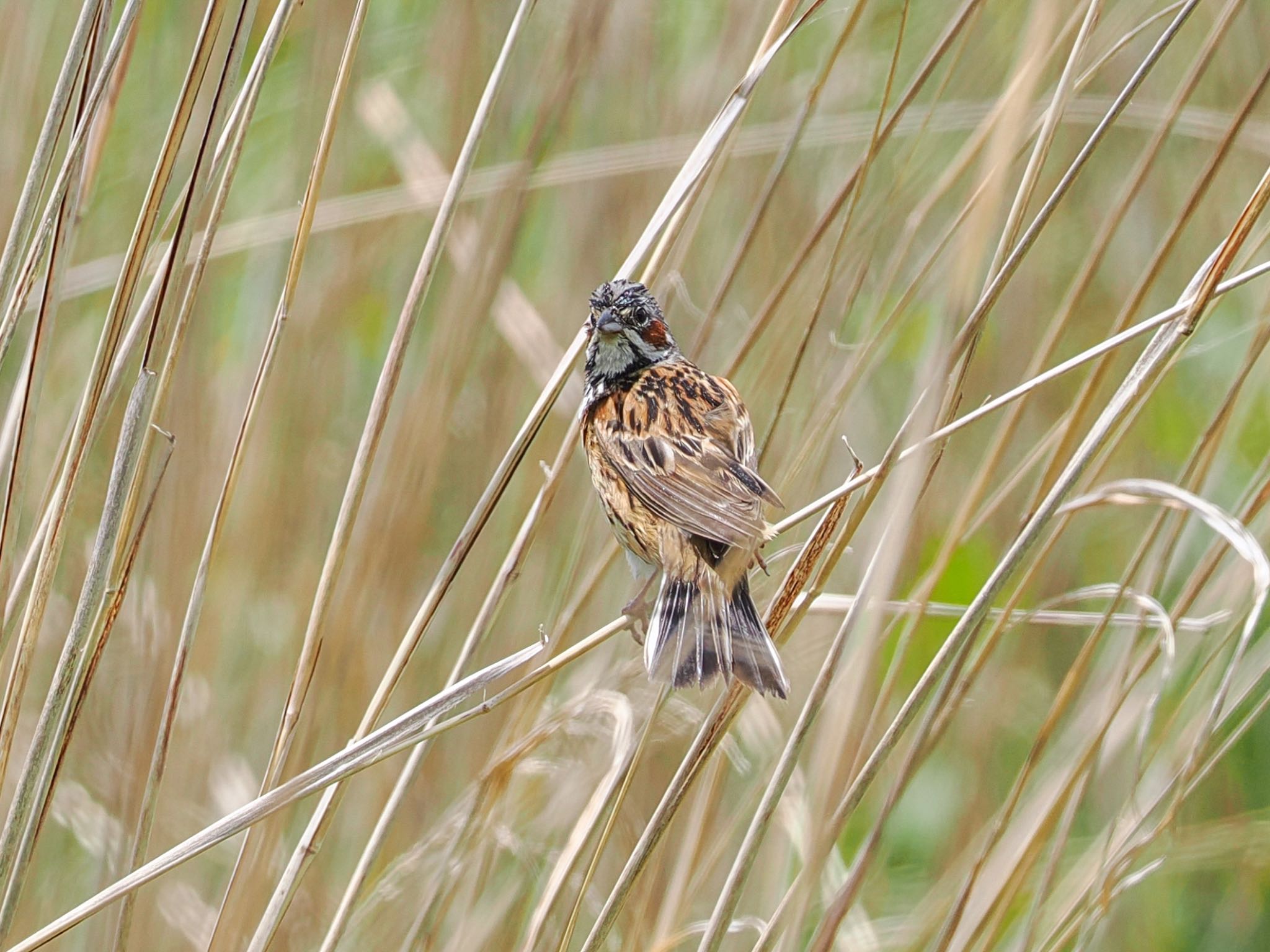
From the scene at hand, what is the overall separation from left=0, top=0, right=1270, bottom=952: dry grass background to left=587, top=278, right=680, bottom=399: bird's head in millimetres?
66

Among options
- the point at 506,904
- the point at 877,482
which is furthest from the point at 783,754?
the point at 506,904

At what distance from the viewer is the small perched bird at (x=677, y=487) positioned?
190cm

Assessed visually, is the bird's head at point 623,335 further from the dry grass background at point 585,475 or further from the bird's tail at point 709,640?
the bird's tail at point 709,640

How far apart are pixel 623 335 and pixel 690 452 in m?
0.33

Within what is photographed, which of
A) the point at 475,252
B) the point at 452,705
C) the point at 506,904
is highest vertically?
the point at 475,252

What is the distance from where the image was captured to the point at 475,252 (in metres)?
2.17

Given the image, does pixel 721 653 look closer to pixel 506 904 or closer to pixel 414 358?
pixel 506 904

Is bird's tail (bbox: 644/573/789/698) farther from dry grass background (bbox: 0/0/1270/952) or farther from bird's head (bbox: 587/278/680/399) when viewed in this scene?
bird's head (bbox: 587/278/680/399)

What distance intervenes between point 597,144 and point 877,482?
163 centimetres

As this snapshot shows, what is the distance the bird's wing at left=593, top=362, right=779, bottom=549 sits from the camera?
208 cm

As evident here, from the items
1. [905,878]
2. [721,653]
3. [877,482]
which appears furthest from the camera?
[905,878]

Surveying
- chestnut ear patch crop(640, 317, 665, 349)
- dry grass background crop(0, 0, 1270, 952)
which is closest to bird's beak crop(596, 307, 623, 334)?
dry grass background crop(0, 0, 1270, 952)

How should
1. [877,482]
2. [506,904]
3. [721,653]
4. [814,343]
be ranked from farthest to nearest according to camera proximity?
[814,343] < [506,904] < [721,653] < [877,482]

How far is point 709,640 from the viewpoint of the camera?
Result: 1.89 meters
